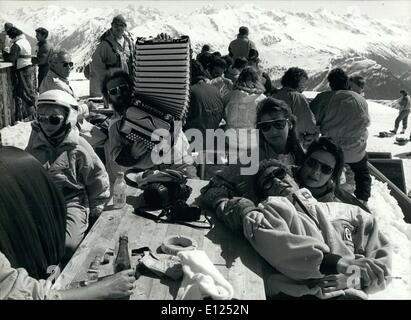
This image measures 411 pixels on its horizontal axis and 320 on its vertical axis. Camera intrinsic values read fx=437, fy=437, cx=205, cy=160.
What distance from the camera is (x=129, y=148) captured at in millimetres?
4164

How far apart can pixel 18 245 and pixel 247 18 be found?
73.0 ft

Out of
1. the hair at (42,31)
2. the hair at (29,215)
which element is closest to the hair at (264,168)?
the hair at (29,215)

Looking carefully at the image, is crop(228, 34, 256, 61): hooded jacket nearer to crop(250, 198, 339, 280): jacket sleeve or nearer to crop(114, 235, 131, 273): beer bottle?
crop(250, 198, 339, 280): jacket sleeve

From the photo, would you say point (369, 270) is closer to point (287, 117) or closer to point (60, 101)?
point (287, 117)

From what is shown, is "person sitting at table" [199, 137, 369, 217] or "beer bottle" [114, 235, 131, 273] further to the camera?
"person sitting at table" [199, 137, 369, 217]

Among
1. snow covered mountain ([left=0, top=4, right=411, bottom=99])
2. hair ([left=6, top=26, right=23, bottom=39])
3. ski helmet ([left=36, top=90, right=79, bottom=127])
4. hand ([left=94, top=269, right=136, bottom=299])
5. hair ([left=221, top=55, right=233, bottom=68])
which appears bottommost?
snow covered mountain ([left=0, top=4, right=411, bottom=99])

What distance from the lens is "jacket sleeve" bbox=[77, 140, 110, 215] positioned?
11.5 feet

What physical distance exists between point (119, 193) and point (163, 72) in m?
1.72

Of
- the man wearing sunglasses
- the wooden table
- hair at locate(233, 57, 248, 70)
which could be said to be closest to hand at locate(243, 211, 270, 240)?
the wooden table

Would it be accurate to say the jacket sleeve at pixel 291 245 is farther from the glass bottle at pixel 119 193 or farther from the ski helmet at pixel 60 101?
the ski helmet at pixel 60 101

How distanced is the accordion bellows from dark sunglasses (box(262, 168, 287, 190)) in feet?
5.44

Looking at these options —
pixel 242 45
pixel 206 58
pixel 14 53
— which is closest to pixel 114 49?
pixel 206 58

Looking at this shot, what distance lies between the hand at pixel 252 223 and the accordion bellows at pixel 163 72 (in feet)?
6.59
